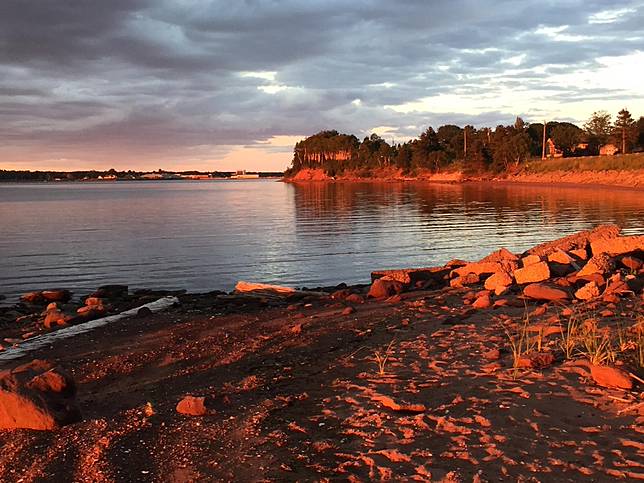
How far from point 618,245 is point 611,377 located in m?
13.1

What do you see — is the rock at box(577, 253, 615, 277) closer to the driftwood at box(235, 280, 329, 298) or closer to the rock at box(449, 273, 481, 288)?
the rock at box(449, 273, 481, 288)

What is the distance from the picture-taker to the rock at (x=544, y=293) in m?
13.4

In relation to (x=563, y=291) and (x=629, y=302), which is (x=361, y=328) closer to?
(x=563, y=291)

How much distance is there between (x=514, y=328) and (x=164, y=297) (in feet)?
41.7

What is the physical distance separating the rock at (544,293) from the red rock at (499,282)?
51.0 inches

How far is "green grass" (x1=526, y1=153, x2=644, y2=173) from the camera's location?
321 feet

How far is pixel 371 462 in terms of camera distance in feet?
19.5

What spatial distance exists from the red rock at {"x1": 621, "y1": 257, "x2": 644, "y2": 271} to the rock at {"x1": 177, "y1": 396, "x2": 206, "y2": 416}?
14.1 meters

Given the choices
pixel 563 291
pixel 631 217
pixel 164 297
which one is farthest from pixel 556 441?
pixel 631 217

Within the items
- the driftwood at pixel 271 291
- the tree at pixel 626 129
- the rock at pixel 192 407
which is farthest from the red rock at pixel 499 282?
the tree at pixel 626 129

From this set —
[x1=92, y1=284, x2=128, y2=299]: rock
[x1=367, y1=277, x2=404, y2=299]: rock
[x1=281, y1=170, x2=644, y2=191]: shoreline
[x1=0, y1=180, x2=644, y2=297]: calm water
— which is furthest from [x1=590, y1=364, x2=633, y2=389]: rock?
A: [x1=281, y1=170, x2=644, y2=191]: shoreline

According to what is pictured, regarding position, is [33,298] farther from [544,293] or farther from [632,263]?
[632,263]

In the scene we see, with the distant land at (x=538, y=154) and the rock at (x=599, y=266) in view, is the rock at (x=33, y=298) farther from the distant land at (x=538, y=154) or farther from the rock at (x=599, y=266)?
the distant land at (x=538, y=154)

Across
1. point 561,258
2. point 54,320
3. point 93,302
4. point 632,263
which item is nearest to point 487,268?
point 561,258
